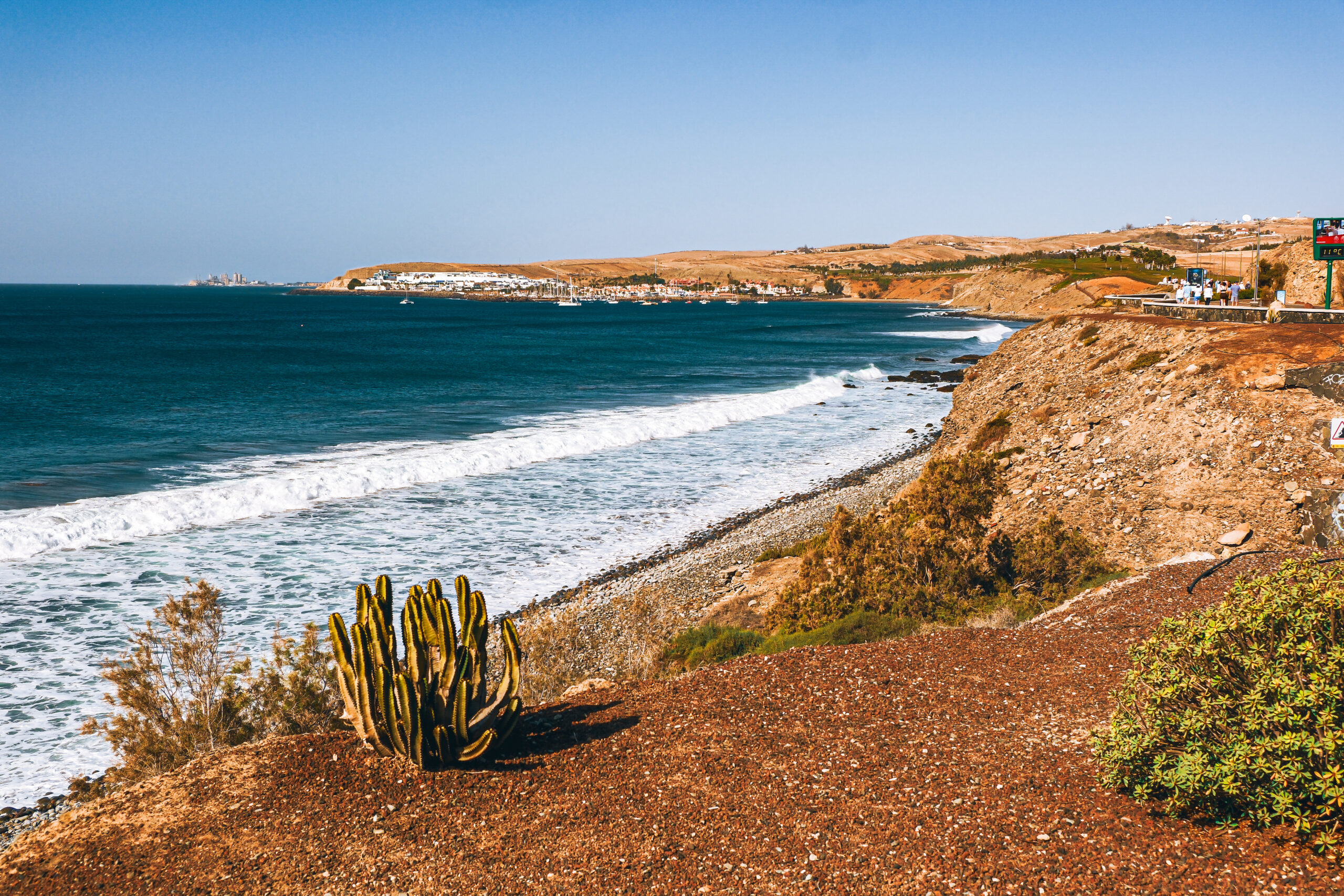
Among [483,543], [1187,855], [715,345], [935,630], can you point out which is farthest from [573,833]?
[715,345]

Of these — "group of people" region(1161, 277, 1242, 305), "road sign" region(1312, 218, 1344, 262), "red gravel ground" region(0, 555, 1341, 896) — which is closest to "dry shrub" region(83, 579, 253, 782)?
"red gravel ground" region(0, 555, 1341, 896)

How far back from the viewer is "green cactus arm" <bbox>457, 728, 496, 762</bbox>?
617cm

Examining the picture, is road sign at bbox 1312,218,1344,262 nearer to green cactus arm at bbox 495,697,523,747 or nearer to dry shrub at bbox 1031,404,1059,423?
dry shrub at bbox 1031,404,1059,423

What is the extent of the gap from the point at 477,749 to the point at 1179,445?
14.4m

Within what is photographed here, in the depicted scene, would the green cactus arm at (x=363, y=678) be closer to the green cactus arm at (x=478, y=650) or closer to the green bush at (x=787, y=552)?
the green cactus arm at (x=478, y=650)

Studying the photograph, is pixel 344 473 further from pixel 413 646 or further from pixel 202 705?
pixel 413 646

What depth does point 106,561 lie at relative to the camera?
1686cm

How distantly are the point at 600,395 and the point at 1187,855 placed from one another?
40669 millimetres

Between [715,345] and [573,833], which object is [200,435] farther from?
[715,345]

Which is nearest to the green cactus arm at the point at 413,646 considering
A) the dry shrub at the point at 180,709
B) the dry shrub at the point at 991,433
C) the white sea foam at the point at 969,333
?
the dry shrub at the point at 180,709

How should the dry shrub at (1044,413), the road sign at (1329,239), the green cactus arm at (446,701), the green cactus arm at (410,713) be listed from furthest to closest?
the dry shrub at (1044,413) → the road sign at (1329,239) → the green cactus arm at (446,701) → the green cactus arm at (410,713)

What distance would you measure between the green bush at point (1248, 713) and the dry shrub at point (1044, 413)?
16141 millimetres

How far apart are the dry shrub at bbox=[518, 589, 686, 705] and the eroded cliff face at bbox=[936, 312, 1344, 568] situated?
7198mm

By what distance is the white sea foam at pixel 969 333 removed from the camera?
7850 centimetres
